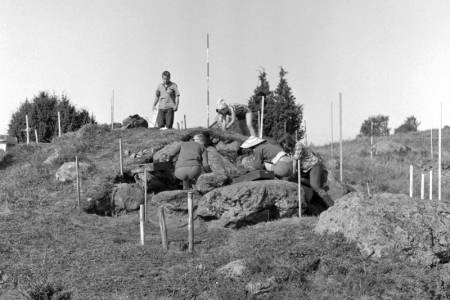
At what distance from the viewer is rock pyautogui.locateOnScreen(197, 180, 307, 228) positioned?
13023 mm

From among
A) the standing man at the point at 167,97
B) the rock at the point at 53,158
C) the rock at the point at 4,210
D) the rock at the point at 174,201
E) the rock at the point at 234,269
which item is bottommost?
the rock at the point at 234,269

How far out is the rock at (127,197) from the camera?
15.2 meters

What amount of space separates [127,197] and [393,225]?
6654 mm

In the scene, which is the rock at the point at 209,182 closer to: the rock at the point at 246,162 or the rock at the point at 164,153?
the rock at the point at 246,162

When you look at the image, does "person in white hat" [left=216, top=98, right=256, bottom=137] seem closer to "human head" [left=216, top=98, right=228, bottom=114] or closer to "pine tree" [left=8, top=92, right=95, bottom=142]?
"human head" [left=216, top=98, right=228, bottom=114]

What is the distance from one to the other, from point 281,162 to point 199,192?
1918mm

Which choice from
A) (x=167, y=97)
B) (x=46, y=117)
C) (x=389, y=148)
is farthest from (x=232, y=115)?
(x=46, y=117)

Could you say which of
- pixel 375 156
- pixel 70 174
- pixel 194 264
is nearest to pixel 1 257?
pixel 194 264

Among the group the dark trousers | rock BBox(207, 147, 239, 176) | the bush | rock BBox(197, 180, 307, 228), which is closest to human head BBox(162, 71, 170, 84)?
the dark trousers

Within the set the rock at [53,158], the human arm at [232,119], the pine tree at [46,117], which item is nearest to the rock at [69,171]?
the rock at [53,158]

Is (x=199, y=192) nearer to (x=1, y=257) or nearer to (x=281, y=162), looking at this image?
(x=281, y=162)

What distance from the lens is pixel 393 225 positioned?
1088 centimetres

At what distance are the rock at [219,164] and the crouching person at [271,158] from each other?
0.96m

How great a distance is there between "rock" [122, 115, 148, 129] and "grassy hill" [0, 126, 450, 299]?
6.22m
